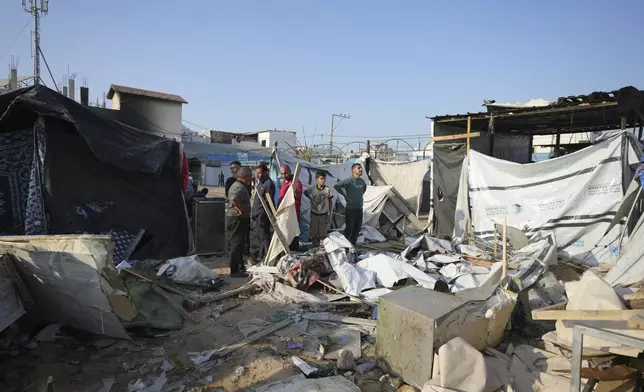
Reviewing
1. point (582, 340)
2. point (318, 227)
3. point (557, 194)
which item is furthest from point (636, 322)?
point (318, 227)

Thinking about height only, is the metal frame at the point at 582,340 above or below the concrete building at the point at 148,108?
below

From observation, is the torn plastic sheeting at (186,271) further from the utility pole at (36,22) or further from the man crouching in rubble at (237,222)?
the utility pole at (36,22)

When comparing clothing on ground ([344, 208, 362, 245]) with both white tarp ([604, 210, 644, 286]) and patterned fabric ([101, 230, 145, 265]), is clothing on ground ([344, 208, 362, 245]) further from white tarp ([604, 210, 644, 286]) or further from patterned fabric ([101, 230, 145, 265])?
white tarp ([604, 210, 644, 286])

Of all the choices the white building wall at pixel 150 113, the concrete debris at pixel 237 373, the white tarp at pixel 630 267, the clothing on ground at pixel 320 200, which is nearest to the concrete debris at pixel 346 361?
the concrete debris at pixel 237 373

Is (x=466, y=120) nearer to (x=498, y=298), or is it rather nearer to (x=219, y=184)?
(x=498, y=298)

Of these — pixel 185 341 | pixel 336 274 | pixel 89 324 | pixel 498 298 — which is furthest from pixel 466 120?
pixel 89 324

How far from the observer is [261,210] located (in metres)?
6.33

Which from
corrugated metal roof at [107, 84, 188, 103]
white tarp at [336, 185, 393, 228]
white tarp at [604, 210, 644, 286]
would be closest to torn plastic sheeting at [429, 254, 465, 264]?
white tarp at [604, 210, 644, 286]

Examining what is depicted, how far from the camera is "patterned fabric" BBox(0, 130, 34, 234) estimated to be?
18.3 ft

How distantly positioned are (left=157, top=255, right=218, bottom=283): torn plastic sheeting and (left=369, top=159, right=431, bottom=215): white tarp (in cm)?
794

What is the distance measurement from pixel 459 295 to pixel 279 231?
312 cm

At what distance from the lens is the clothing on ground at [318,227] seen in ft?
25.7

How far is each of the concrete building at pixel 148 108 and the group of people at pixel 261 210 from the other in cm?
1209

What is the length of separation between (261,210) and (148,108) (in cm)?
1498
